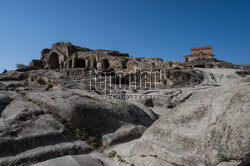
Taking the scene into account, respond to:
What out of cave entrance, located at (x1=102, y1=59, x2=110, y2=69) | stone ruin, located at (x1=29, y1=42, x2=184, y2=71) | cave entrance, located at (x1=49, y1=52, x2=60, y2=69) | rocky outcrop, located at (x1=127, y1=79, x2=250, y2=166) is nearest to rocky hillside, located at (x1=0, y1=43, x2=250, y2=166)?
rocky outcrop, located at (x1=127, y1=79, x2=250, y2=166)

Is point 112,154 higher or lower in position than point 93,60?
lower

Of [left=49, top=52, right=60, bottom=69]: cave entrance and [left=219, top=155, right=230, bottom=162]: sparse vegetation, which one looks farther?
[left=49, top=52, right=60, bottom=69]: cave entrance

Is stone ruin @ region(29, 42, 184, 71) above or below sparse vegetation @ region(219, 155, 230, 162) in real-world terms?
above

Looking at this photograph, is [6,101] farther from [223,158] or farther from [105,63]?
[105,63]

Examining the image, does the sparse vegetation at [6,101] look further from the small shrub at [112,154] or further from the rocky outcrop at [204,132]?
the rocky outcrop at [204,132]

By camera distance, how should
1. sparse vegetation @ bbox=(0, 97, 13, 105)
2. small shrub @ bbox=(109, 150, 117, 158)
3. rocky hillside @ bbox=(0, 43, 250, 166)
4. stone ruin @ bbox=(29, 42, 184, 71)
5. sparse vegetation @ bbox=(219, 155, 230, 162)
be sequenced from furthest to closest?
1. stone ruin @ bbox=(29, 42, 184, 71)
2. sparse vegetation @ bbox=(0, 97, 13, 105)
3. small shrub @ bbox=(109, 150, 117, 158)
4. rocky hillside @ bbox=(0, 43, 250, 166)
5. sparse vegetation @ bbox=(219, 155, 230, 162)

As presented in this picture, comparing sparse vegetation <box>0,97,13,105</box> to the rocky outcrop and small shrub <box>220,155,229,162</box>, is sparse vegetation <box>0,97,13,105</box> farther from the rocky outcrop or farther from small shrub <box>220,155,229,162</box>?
small shrub <box>220,155,229,162</box>

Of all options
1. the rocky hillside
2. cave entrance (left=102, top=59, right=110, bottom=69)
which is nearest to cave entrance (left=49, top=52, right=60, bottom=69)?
cave entrance (left=102, top=59, right=110, bottom=69)

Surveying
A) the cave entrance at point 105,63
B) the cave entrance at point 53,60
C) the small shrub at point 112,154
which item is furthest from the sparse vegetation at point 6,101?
Answer: the cave entrance at point 53,60

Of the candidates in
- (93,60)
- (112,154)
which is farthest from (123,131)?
(93,60)

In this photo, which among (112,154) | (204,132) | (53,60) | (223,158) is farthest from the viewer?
(53,60)

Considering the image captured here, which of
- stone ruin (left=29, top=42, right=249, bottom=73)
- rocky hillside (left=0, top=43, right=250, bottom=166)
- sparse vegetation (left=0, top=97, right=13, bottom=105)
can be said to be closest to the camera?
rocky hillside (left=0, top=43, right=250, bottom=166)

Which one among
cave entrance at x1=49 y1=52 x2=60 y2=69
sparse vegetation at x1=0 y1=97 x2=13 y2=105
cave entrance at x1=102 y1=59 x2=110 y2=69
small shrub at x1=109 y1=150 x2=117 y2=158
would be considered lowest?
small shrub at x1=109 y1=150 x2=117 y2=158

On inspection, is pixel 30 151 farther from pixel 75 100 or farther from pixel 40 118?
pixel 75 100
